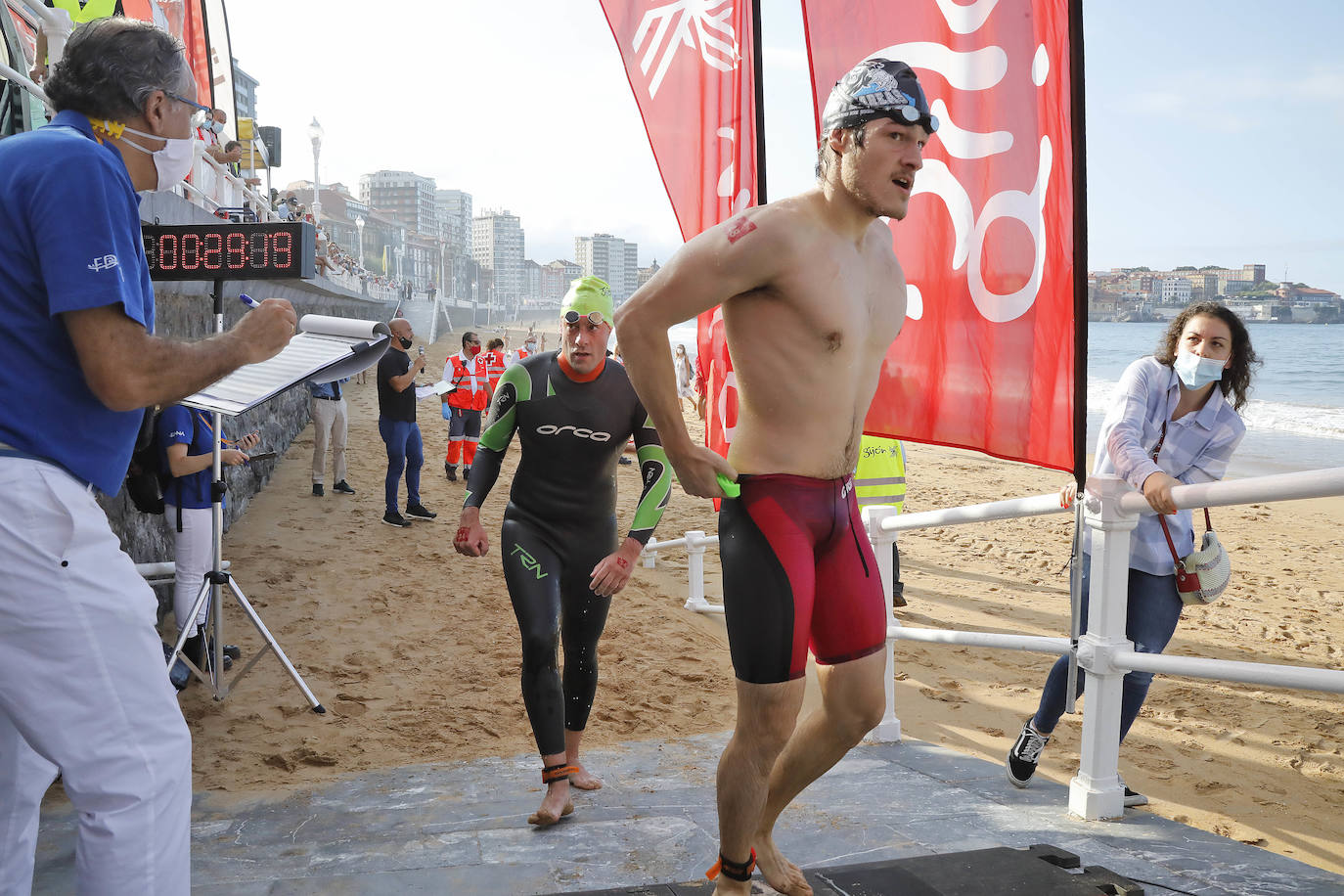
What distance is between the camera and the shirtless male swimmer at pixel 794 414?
239cm

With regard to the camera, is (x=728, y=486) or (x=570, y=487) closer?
(x=728, y=486)

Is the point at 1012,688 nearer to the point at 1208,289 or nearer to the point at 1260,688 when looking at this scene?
the point at 1260,688

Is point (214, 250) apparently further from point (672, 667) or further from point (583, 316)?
point (672, 667)

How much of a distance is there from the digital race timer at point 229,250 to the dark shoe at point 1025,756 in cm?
352

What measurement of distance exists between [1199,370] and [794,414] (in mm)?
2031

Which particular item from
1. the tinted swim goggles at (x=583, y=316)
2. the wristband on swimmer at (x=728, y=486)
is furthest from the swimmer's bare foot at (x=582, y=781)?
the wristband on swimmer at (x=728, y=486)

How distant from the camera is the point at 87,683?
173cm

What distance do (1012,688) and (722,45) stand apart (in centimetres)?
454

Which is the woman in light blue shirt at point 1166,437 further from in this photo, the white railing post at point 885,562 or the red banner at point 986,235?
the white railing post at point 885,562

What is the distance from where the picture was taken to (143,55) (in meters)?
2.04

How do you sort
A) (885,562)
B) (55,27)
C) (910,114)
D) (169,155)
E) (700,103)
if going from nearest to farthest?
(169,155) < (910,114) < (55,27) < (885,562) < (700,103)

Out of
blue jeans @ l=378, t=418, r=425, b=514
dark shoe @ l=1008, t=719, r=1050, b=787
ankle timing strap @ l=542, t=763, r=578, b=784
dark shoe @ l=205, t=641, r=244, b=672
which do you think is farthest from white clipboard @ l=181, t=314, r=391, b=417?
blue jeans @ l=378, t=418, r=425, b=514

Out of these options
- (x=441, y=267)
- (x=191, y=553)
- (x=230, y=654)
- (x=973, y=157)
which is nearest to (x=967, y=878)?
(x=973, y=157)

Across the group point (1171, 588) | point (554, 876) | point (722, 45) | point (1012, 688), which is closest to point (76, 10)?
point (722, 45)
